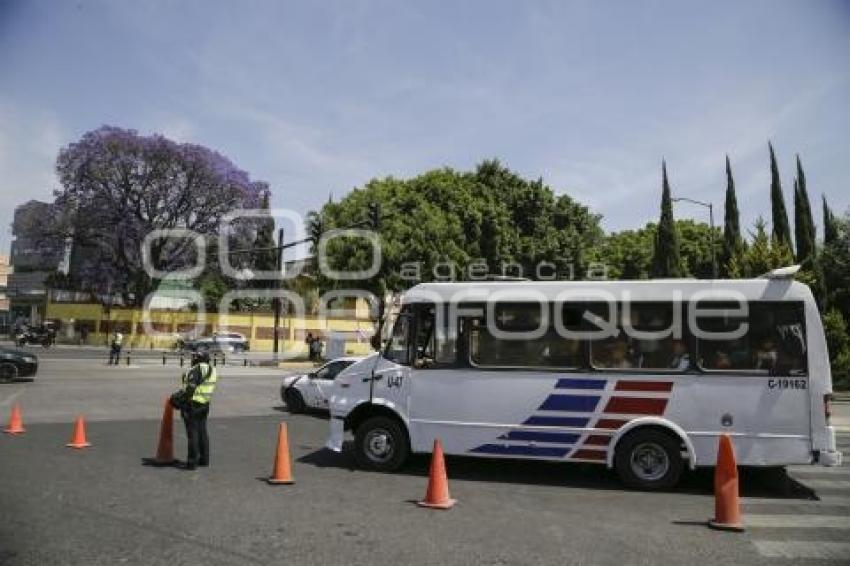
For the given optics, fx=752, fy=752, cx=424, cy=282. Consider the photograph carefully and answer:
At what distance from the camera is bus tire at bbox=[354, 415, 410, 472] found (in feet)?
35.5

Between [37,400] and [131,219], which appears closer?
[37,400]

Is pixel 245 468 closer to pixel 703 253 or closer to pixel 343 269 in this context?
pixel 343 269

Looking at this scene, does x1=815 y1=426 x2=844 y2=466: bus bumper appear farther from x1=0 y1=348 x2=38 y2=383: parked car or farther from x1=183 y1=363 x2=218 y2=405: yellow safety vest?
x1=0 y1=348 x2=38 y2=383: parked car

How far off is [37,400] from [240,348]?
35.9m

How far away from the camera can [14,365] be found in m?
24.5

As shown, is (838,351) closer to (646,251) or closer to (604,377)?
(604,377)

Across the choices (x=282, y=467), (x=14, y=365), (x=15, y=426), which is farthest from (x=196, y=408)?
(x=14, y=365)

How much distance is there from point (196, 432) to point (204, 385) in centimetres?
70

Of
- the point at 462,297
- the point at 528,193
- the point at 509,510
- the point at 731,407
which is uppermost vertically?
the point at 528,193

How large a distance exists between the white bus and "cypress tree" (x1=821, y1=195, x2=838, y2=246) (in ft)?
128

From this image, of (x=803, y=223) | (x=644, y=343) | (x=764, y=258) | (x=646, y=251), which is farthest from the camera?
(x=646, y=251)

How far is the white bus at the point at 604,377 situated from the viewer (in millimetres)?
9781

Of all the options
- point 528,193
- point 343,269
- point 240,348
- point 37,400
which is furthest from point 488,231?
point 37,400

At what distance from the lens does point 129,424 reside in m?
15.5
